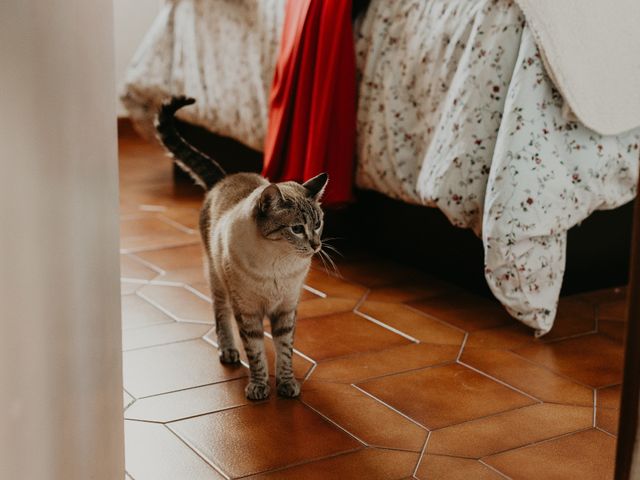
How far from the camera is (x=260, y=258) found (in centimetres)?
164

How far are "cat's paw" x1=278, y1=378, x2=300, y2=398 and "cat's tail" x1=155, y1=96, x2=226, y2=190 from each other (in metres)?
0.58

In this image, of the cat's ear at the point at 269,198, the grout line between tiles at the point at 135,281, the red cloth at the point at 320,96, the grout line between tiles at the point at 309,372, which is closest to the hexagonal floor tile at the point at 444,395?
the grout line between tiles at the point at 309,372

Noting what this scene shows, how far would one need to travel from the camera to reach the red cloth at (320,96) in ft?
8.06

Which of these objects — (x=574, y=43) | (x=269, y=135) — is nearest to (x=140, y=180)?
(x=269, y=135)

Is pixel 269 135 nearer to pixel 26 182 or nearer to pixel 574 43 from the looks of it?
pixel 574 43

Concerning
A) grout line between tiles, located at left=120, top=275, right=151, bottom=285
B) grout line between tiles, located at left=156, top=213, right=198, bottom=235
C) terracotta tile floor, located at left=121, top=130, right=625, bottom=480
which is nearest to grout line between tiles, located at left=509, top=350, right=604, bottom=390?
terracotta tile floor, located at left=121, top=130, right=625, bottom=480

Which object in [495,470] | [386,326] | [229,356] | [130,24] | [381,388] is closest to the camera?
[495,470]

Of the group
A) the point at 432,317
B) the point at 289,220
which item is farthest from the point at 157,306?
the point at 289,220

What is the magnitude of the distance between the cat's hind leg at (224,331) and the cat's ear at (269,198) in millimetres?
386

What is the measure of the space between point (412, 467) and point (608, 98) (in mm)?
1043

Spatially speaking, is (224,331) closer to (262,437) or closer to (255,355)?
(255,355)

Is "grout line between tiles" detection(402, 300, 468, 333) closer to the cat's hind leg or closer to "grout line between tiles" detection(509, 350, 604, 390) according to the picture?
"grout line between tiles" detection(509, 350, 604, 390)

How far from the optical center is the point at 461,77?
2.07m

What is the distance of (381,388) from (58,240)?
3.20ft
